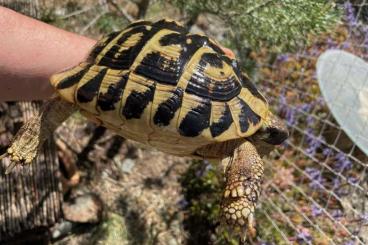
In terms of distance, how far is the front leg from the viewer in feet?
4.66

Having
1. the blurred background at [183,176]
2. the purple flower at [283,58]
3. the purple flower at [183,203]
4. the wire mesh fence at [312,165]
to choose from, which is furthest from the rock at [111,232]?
the purple flower at [283,58]

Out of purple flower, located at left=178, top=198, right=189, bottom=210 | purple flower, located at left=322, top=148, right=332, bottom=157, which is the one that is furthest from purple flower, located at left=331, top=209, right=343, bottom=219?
purple flower, located at left=178, top=198, right=189, bottom=210

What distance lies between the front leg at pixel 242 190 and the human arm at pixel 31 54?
64cm

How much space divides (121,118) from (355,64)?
181 centimetres

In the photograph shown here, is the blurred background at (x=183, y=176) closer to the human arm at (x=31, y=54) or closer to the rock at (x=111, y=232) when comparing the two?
the rock at (x=111, y=232)

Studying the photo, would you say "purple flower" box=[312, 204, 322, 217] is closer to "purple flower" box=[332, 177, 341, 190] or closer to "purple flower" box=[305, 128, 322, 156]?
"purple flower" box=[332, 177, 341, 190]

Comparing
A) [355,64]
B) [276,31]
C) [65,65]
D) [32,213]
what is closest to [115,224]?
[32,213]

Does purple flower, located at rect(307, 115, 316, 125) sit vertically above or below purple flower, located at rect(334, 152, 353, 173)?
above

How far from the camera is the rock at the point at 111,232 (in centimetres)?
227

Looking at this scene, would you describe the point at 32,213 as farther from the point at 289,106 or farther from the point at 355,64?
the point at 355,64

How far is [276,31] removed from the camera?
206cm

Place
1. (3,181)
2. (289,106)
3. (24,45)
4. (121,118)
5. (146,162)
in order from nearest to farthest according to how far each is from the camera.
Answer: (121,118) < (24,45) < (3,181) < (146,162) < (289,106)

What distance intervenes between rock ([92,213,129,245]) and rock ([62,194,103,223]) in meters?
0.04

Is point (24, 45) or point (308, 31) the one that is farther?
point (308, 31)
